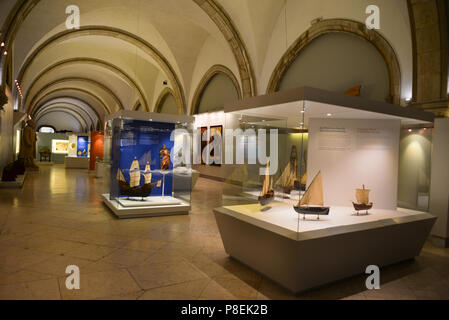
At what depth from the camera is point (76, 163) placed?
2109cm

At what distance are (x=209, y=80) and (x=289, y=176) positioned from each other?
43.6 ft

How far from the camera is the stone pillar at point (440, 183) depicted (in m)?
5.66

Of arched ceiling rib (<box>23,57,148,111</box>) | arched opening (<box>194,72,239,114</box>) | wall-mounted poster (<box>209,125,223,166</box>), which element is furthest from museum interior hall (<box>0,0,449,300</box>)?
arched ceiling rib (<box>23,57,148,111</box>)

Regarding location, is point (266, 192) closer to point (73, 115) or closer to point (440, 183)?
point (440, 183)

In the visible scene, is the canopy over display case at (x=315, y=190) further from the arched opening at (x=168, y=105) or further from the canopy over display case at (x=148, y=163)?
the arched opening at (x=168, y=105)

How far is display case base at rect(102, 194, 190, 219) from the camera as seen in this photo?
6946 millimetres

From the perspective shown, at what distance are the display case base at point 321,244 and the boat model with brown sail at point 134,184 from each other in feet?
11.4

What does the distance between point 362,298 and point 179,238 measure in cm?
311

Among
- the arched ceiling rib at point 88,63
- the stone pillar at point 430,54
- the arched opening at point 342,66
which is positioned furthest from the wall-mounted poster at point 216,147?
the arched ceiling rib at point 88,63

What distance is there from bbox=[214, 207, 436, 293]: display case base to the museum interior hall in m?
0.02

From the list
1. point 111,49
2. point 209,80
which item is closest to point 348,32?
point 209,80

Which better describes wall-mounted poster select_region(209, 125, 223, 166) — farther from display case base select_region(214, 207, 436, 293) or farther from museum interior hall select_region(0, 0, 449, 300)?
display case base select_region(214, 207, 436, 293)

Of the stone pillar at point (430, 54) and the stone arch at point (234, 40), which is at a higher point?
the stone arch at point (234, 40)
